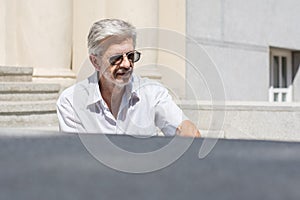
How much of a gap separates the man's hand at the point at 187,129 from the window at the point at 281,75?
33.6ft

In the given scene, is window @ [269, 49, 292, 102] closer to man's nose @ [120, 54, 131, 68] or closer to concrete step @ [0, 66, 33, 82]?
concrete step @ [0, 66, 33, 82]

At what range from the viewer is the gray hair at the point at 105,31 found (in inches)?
104

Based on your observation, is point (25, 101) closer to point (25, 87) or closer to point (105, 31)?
point (25, 87)

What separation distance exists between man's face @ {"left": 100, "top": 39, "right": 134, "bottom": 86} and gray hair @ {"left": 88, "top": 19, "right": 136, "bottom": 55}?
4 cm

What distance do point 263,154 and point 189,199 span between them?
65 centimetres

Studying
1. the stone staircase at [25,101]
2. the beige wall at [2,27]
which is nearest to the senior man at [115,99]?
the stone staircase at [25,101]

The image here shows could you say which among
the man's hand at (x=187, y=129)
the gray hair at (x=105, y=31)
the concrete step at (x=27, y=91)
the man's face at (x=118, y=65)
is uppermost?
the gray hair at (x=105, y=31)

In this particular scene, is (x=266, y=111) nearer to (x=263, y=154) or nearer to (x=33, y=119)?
(x=33, y=119)

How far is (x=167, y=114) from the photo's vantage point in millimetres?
2744

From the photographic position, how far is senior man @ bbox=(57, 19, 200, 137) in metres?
2.66

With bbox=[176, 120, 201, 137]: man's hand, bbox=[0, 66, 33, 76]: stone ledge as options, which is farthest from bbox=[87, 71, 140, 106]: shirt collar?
bbox=[0, 66, 33, 76]: stone ledge

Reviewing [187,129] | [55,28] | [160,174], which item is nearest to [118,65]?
[187,129]

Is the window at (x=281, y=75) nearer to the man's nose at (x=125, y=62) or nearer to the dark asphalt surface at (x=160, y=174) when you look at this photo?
the man's nose at (x=125, y=62)

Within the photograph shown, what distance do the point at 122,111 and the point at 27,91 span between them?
386 cm
